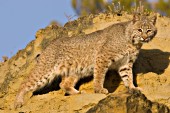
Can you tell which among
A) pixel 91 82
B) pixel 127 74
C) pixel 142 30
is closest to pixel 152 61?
pixel 127 74

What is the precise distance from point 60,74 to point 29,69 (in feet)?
3.34

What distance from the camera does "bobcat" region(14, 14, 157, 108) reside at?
10.7m

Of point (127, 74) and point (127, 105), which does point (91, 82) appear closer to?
point (127, 74)

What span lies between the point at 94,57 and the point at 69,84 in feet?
2.42

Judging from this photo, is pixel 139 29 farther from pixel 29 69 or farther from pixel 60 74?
pixel 29 69

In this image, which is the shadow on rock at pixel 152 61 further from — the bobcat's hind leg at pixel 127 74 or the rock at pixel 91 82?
the bobcat's hind leg at pixel 127 74

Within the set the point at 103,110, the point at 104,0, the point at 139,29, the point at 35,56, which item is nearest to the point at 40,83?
the point at 35,56

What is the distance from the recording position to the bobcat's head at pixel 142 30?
10687mm

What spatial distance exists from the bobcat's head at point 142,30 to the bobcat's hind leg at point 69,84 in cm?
145

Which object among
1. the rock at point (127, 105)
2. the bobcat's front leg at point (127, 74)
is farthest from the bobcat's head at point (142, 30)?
the rock at point (127, 105)

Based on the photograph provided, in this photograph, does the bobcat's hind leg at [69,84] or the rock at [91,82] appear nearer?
the rock at [91,82]

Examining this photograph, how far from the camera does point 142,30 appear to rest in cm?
1073

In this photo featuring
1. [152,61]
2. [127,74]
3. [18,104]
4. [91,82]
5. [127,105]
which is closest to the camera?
[127,105]

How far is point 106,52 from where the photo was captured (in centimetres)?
1076
